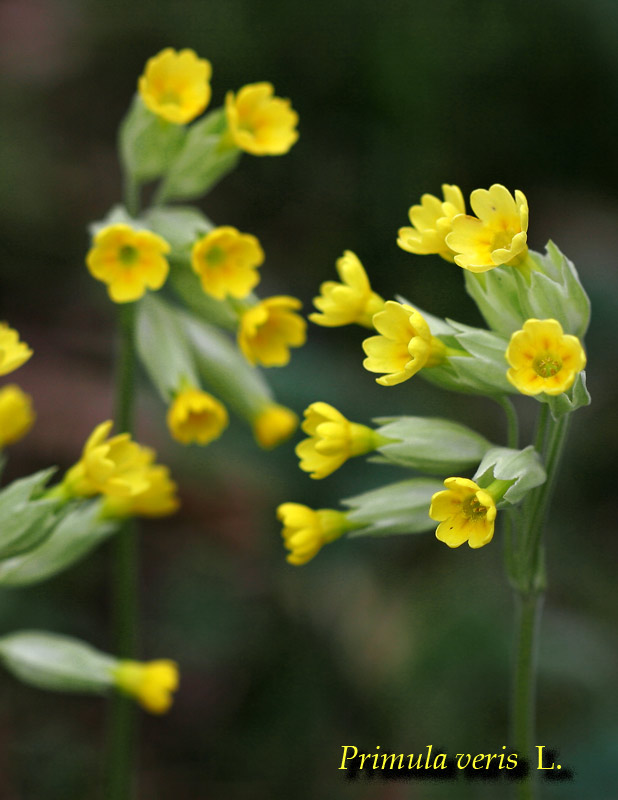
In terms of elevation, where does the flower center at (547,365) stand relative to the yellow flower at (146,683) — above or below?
above

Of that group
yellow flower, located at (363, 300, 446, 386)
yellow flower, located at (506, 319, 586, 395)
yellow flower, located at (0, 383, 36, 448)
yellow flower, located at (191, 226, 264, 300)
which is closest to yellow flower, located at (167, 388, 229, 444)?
yellow flower, located at (191, 226, 264, 300)

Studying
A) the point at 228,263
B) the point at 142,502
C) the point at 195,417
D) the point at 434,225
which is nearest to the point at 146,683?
the point at 142,502

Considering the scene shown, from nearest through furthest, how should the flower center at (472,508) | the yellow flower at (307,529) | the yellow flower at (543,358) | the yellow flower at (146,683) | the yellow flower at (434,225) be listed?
1. the yellow flower at (543,358)
2. the flower center at (472,508)
3. the yellow flower at (434,225)
4. the yellow flower at (307,529)
5. the yellow flower at (146,683)

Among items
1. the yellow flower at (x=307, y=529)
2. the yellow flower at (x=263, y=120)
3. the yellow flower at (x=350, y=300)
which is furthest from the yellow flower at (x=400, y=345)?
the yellow flower at (x=263, y=120)

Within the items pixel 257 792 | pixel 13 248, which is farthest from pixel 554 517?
pixel 13 248

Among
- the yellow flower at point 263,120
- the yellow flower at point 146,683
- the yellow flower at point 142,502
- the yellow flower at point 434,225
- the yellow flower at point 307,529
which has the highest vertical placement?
the yellow flower at point 263,120

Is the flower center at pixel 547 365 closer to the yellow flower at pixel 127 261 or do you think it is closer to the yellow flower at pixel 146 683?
the yellow flower at pixel 127 261

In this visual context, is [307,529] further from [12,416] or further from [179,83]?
[179,83]
